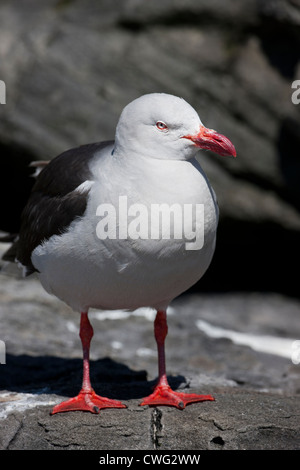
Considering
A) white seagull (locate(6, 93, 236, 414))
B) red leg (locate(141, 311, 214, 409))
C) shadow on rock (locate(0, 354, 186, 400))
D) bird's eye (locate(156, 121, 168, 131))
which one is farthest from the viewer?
shadow on rock (locate(0, 354, 186, 400))

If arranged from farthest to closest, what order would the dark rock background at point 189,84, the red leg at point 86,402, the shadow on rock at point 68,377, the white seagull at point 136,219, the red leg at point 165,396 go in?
the dark rock background at point 189,84
the shadow on rock at point 68,377
the red leg at point 165,396
the red leg at point 86,402
the white seagull at point 136,219

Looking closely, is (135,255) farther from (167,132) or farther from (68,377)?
(68,377)

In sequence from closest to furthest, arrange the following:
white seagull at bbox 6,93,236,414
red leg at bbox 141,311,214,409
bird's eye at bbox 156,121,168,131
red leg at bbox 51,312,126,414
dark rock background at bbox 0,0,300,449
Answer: white seagull at bbox 6,93,236,414, bird's eye at bbox 156,121,168,131, red leg at bbox 51,312,126,414, red leg at bbox 141,311,214,409, dark rock background at bbox 0,0,300,449

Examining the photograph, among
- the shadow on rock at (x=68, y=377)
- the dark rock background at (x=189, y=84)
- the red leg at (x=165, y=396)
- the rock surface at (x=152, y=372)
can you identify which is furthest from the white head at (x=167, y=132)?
the dark rock background at (x=189, y=84)

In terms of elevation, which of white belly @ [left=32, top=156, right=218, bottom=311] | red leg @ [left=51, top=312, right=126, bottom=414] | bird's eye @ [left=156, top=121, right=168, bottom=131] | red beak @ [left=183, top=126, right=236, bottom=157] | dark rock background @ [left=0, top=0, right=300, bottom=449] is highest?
dark rock background @ [left=0, top=0, right=300, bottom=449]

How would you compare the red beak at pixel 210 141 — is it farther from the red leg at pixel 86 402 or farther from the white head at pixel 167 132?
the red leg at pixel 86 402

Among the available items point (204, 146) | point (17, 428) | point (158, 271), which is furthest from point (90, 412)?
point (204, 146)

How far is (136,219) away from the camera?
5461 mm

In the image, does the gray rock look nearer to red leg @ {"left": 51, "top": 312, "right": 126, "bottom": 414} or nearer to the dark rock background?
the dark rock background

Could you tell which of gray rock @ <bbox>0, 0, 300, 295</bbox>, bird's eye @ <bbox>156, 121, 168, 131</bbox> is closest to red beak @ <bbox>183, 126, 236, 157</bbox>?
bird's eye @ <bbox>156, 121, 168, 131</bbox>

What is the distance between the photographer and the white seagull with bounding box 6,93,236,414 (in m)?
5.51

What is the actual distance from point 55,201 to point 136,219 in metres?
1.00

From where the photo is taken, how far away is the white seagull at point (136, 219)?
18.1ft

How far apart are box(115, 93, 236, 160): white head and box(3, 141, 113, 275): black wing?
50 cm
